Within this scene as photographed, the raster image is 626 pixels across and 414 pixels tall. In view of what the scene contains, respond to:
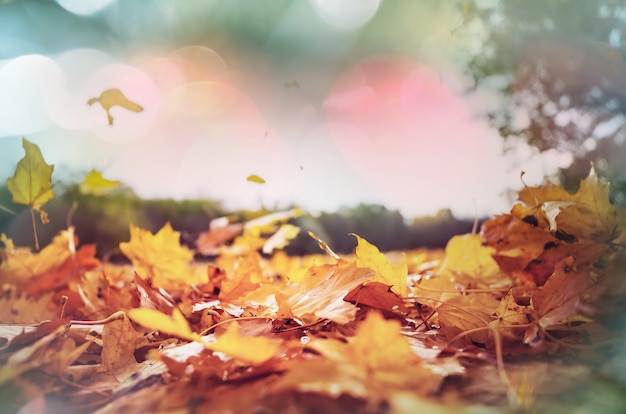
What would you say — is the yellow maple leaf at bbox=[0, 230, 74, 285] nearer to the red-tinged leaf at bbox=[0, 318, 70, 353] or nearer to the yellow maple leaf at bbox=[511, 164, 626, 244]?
the red-tinged leaf at bbox=[0, 318, 70, 353]

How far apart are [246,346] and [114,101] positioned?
0.39 m

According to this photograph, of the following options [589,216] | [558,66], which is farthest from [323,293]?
[558,66]

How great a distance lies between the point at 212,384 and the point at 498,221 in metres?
0.44

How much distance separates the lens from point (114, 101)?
1.73 ft

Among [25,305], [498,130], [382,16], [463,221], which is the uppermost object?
[382,16]

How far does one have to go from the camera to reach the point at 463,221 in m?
2.21

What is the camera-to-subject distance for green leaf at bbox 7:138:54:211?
0.48 metres

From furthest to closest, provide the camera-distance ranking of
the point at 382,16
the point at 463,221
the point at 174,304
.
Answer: the point at 463,221 < the point at 382,16 < the point at 174,304

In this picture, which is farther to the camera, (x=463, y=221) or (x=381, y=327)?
(x=463, y=221)

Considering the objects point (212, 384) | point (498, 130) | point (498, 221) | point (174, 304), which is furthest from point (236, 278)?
point (498, 130)

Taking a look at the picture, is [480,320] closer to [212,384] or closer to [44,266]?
[212,384]

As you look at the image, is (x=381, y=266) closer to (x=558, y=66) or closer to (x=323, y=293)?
(x=323, y=293)

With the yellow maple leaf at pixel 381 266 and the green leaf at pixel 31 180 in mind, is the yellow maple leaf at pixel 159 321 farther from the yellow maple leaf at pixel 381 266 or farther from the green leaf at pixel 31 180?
the green leaf at pixel 31 180

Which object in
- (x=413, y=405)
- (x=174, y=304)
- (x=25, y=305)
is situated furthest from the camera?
(x=25, y=305)
